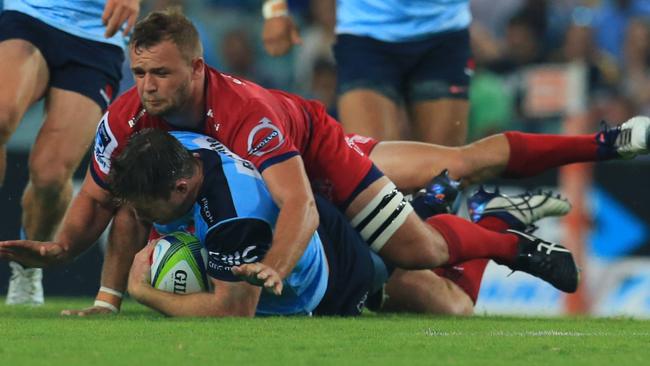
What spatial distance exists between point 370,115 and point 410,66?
0.49 m

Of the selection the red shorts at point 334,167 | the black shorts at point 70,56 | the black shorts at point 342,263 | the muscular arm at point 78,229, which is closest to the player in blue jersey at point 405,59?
the black shorts at point 70,56

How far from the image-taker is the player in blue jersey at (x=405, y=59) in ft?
27.8

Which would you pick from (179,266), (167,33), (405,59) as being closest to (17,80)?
(167,33)

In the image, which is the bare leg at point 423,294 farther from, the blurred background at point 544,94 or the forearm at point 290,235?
the blurred background at point 544,94

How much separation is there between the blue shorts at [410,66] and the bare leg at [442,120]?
1.9 inches

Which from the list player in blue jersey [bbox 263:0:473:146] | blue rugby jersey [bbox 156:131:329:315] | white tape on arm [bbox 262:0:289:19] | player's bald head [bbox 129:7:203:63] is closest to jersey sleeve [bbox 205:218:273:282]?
blue rugby jersey [bbox 156:131:329:315]

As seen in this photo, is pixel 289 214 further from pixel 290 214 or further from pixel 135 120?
pixel 135 120

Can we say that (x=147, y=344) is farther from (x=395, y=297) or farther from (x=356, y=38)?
(x=356, y=38)

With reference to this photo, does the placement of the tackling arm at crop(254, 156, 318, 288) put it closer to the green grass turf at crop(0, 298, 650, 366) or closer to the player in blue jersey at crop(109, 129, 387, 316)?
the player in blue jersey at crop(109, 129, 387, 316)

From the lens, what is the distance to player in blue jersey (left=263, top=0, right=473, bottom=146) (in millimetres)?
8477

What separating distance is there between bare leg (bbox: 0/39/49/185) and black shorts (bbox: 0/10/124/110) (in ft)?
0.23

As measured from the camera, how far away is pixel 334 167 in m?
6.63

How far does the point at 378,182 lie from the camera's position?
21.9 ft

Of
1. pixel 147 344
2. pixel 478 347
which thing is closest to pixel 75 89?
pixel 147 344
